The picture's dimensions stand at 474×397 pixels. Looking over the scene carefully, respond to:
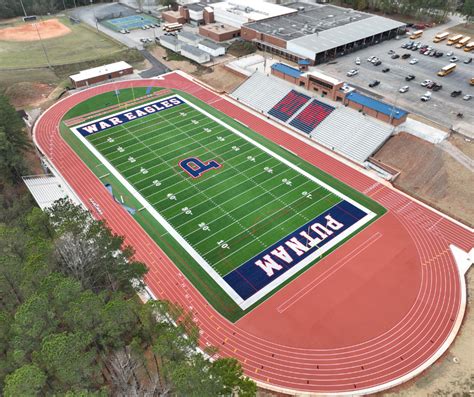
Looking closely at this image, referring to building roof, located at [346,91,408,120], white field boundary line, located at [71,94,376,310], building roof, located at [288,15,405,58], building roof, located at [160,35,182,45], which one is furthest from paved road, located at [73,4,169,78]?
building roof, located at [346,91,408,120]

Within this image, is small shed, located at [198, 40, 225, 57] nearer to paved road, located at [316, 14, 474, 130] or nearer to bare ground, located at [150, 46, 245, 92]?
bare ground, located at [150, 46, 245, 92]

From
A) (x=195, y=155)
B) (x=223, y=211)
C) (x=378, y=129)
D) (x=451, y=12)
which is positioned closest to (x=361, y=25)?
(x=451, y=12)

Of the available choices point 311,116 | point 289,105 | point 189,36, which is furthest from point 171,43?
point 311,116

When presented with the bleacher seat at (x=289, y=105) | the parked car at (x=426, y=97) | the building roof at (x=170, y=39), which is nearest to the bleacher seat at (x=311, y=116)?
the bleacher seat at (x=289, y=105)

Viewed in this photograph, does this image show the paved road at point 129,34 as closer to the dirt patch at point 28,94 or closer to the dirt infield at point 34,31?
the dirt infield at point 34,31

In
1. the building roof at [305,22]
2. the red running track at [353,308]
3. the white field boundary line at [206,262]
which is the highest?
the building roof at [305,22]

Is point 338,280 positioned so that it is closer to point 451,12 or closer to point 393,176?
point 393,176

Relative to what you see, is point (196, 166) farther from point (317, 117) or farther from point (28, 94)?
point (28, 94)
